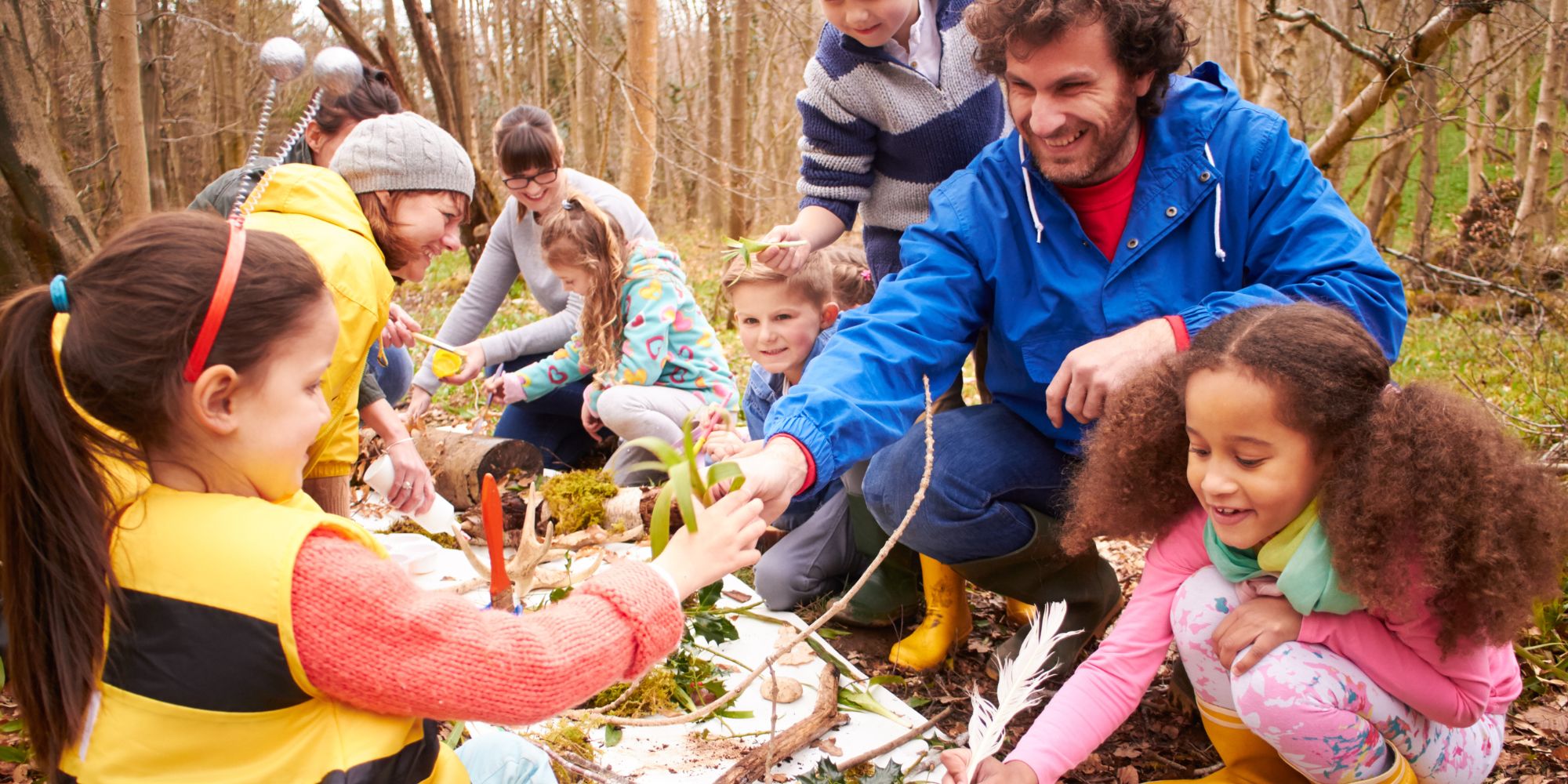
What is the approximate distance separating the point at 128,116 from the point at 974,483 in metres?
4.28

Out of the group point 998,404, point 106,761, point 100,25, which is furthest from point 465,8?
point 106,761

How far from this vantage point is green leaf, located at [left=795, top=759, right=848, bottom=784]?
2025mm

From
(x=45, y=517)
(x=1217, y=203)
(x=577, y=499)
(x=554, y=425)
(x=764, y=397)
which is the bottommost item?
(x=554, y=425)

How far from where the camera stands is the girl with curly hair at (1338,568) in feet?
5.28

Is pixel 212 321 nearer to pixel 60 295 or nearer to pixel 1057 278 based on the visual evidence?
pixel 60 295

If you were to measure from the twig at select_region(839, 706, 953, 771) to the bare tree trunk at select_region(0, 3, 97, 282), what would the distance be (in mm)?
3016

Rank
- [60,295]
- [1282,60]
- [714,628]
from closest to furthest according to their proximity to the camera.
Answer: [60,295] < [714,628] < [1282,60]

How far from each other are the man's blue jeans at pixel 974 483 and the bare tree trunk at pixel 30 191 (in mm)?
2863

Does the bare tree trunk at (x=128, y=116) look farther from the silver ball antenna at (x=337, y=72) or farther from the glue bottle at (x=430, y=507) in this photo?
the glue bottle at (x=430, y=507)

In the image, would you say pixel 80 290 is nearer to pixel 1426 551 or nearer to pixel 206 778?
pixel 206 778

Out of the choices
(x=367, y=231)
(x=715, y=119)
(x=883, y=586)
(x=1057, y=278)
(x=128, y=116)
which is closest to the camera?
(x=1057, y=278)

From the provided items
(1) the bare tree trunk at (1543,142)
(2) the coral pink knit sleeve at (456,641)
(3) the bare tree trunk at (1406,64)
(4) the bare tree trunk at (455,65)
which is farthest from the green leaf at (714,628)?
(4) the bare tree trunk at (455,65)

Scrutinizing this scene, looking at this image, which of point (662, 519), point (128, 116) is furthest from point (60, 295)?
point (128, 116)

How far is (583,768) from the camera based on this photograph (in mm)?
2066
